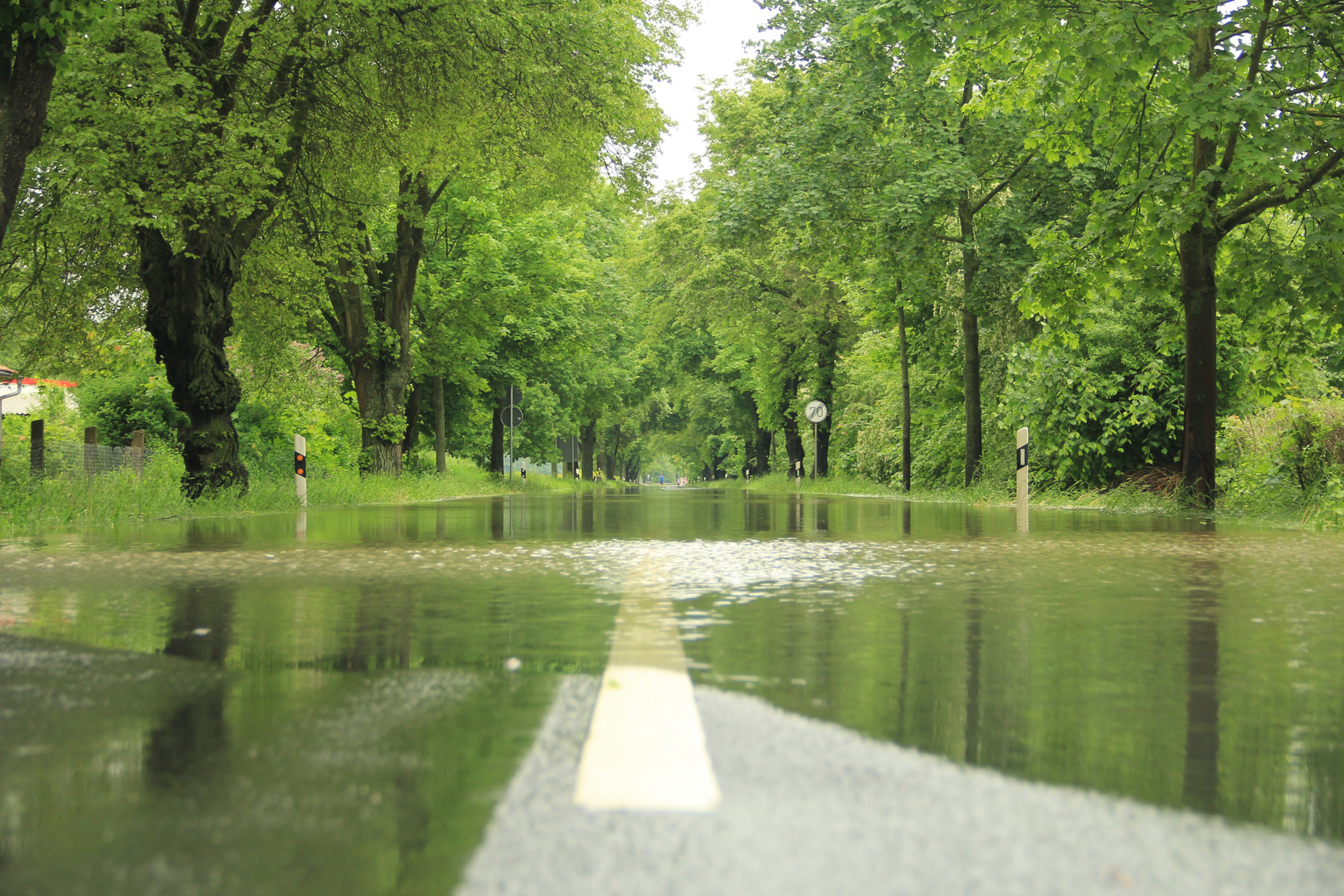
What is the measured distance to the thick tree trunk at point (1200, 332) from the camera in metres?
17.8

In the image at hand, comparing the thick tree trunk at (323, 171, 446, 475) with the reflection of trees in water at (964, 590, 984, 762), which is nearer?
the reflection of trees in water at (964, 590, 984, 762)

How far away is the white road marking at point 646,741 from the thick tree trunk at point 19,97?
8766 millimetres

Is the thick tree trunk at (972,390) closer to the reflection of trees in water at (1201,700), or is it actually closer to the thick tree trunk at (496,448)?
the reflection of trees in water at (1201,700)

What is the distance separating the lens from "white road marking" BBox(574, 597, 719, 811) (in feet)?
8.64

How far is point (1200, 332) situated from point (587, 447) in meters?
61.2

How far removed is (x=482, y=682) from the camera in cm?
401

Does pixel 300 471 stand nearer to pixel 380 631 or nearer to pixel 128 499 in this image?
pixel 128 499

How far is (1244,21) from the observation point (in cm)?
1552

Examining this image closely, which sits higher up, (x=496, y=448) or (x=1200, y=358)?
(x=1200, y=358)

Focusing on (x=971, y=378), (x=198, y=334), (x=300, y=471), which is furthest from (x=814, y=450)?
(x=198, y=334)

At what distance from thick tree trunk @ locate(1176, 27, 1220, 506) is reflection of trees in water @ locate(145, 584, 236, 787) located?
614 inches

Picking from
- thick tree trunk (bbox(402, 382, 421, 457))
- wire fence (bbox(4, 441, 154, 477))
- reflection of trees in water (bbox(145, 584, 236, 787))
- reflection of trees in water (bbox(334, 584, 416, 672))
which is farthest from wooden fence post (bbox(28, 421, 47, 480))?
thick tree trunk (bbox(402, 382, 421, 457))

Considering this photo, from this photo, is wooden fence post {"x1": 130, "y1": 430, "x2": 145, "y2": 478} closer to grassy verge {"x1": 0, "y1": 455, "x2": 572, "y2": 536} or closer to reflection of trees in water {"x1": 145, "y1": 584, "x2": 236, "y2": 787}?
grassy verge {"x1": 0, "y1": 455, "x2": 572, "y2": 536}

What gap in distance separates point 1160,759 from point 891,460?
34728 mm
